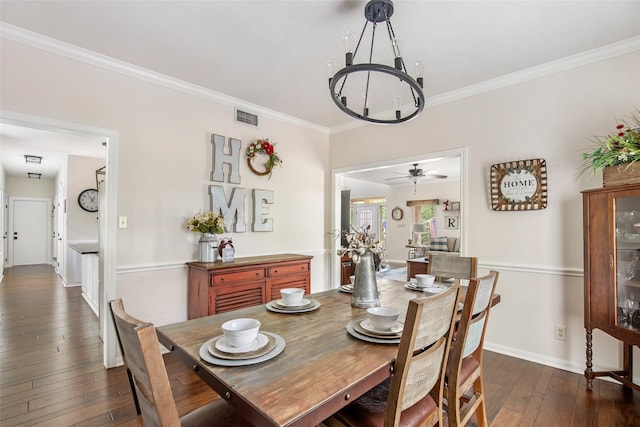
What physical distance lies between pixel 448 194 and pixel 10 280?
33.8 ft

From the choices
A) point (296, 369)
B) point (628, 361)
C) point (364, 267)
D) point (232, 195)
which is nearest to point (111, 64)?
point (232, 195)

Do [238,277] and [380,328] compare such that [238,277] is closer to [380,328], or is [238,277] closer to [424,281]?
[424,281]

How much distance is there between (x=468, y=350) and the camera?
1588mm

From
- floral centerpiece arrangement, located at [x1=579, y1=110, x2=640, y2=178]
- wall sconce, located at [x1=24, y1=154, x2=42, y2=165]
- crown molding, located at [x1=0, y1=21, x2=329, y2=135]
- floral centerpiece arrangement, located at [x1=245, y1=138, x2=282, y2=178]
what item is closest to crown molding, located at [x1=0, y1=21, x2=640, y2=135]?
crown molding, located at [x1=0, y1=21, x2=329, y2=135]

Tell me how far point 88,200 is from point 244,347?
255 inches

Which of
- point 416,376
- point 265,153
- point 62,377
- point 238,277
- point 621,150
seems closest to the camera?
point 416,376

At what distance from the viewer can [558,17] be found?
2.08 m

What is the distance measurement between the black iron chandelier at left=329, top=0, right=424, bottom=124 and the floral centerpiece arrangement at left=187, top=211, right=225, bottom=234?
1.69 m

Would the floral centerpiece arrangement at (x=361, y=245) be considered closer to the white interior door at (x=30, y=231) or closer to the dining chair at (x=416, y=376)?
the dining chair at (x=416, y=376)

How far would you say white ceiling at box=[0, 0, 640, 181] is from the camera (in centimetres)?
199

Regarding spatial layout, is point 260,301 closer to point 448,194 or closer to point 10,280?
point 10,280

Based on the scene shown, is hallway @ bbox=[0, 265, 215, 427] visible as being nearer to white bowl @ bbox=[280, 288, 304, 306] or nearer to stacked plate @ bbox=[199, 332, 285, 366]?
white bowl @ bbox=[280, 288, 304, 306]

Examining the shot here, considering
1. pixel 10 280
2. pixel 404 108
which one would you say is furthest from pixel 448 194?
pixel 10 280

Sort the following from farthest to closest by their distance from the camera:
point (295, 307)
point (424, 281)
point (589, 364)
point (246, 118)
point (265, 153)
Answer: point (265, 153) < point (246, 118) < point (589, 364) < point (424, 281) < point (295, 307)
